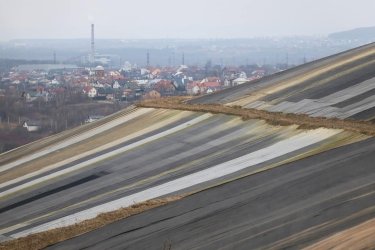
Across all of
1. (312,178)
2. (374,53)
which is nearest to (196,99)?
(374,53)

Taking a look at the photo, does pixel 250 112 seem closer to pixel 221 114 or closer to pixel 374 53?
pixel 221 114

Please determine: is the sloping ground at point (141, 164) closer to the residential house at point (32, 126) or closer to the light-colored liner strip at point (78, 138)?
the light-colored liner strip at point (78, 138)

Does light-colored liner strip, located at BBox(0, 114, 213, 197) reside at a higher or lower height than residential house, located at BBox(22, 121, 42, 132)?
higher

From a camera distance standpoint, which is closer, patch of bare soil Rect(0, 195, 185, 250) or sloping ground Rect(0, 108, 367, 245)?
patch of bare soil Rect(0, 195, 185, 250)

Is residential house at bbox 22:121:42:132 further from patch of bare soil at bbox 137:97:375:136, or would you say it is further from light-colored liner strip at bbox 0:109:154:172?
light-colored liner strip at bbox 0:109:154:172

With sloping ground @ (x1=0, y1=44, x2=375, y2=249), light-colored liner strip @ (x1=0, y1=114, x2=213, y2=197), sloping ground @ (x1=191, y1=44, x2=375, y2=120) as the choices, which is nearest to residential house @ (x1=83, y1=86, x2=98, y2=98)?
sloping ground @ (x1=191, y1=44, x2=375, y2=120)

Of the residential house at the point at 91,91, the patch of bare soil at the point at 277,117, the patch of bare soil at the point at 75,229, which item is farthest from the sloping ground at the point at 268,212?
the residential house at the point at 91,91

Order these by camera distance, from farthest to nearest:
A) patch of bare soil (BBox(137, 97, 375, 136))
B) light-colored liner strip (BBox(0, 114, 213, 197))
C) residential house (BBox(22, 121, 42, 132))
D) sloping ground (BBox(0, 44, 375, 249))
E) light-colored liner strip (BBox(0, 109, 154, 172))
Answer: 1. residential house (BBox(22, 121, 42, 132))
2. light-colored liner strip (BBox(0, 109, 154, 172))
3. light-colored liner strip (BBox(0, 114, 213, 197))
4. patch of bare soil (BBox(137, 97, 375, 136))
5. sloping ground (BBox(0, 44, 375, 249))
